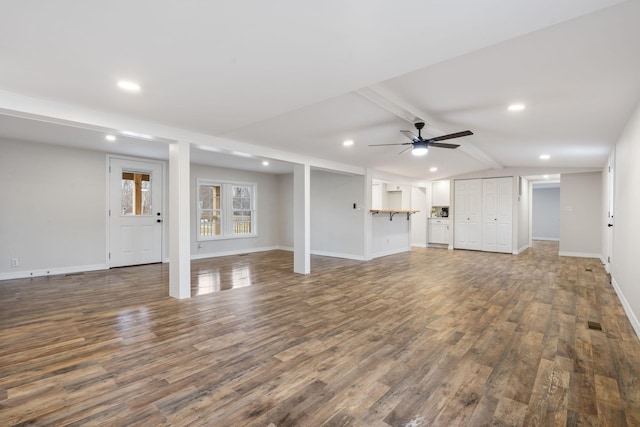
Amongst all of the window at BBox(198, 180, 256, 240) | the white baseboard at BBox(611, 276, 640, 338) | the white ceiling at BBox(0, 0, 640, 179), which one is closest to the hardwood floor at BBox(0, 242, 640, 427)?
the white baseboard at BBox(611, 276, 640, 338)

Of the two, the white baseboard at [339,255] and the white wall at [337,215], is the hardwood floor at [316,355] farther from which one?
the white wall at [337,215]

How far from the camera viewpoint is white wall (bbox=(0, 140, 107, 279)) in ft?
16.9

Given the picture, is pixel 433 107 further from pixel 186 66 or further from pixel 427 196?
pixel 427 196

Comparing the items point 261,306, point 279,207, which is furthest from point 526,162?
point 261,306

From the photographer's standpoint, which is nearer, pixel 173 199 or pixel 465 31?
pixel 465 31

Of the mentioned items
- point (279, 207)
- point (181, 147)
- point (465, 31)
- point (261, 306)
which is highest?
point (465, 31)

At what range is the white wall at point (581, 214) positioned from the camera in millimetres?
7816

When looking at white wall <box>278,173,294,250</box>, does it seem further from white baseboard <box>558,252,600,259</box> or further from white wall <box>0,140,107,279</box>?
white baseboard <box>558,252,600,259</box>

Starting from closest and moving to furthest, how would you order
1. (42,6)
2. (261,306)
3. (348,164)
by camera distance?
(42,6) < (261,306) < (348,164)

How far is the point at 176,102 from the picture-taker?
3113 mm

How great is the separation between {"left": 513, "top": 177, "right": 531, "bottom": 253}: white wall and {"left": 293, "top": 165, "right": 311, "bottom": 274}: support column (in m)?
6.26

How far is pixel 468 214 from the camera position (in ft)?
30.7

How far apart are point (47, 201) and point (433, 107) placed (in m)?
6.62

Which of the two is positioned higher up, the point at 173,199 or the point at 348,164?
the point at 348,164
